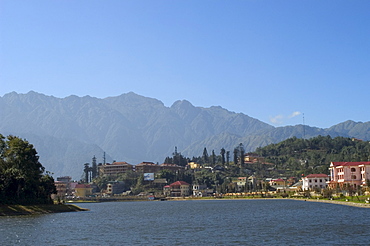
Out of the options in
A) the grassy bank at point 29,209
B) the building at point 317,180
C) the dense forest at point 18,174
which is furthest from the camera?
the building at point 317,180

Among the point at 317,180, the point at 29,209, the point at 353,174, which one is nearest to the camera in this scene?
the point at 29,209

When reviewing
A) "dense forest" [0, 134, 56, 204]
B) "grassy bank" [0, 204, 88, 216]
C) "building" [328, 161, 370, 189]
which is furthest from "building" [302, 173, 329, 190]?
"dense forest" [0, 134, 56, 204]

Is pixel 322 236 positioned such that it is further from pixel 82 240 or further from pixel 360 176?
pixel 360 176

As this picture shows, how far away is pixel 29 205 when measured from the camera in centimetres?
9588

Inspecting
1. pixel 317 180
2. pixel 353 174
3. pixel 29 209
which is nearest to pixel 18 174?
pixel 29 209

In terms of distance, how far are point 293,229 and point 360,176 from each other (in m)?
107

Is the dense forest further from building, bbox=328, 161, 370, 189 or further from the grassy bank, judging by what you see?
building, bbox=328, 161, 370, 189

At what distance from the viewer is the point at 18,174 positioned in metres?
94.3

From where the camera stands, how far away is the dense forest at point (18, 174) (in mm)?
93125

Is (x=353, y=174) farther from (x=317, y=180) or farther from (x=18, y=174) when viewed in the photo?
(x=18, y=174)

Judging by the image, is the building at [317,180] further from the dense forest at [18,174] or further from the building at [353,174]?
the dense forest at [18,174]

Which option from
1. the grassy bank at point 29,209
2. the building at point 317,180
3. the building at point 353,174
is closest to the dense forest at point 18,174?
the grassy bank at point 29,209

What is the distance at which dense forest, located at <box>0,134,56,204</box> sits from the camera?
306 feet

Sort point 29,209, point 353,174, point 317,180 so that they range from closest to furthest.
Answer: point 29,209 → point 353,174 → point 317,180
